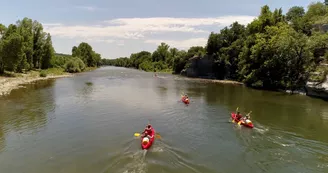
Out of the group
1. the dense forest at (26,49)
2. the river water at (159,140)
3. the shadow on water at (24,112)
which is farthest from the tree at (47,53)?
the river water at (159,140)

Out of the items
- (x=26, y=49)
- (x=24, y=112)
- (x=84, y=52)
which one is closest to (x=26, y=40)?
(x=26, y=49)

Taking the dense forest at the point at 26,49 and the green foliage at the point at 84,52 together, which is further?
the green foliage at the point at 84,52

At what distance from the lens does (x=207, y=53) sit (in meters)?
96.0

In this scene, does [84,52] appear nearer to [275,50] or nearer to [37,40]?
[37,40]

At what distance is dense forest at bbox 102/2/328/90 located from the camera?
172ft

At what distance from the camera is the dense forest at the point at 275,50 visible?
52.5m

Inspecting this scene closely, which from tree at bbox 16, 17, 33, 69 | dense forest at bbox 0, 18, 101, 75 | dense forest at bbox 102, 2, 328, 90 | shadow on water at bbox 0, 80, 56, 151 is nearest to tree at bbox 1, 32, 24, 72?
dense forest at bbox 0, 18, 101, 75

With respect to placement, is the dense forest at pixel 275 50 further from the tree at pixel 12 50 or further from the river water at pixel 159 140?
the tree at pixel 12 50

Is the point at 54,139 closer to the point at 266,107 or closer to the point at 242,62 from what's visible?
the point at 266,107

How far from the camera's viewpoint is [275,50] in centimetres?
5884

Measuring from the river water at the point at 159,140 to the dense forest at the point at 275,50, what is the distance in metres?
15.2

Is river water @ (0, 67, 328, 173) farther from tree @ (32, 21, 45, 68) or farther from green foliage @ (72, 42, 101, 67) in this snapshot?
green foliage @ (72, 42, 101, 67)

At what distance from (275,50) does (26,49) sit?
68246mm

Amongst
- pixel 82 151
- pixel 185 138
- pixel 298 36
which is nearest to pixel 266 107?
pixel 185 138
